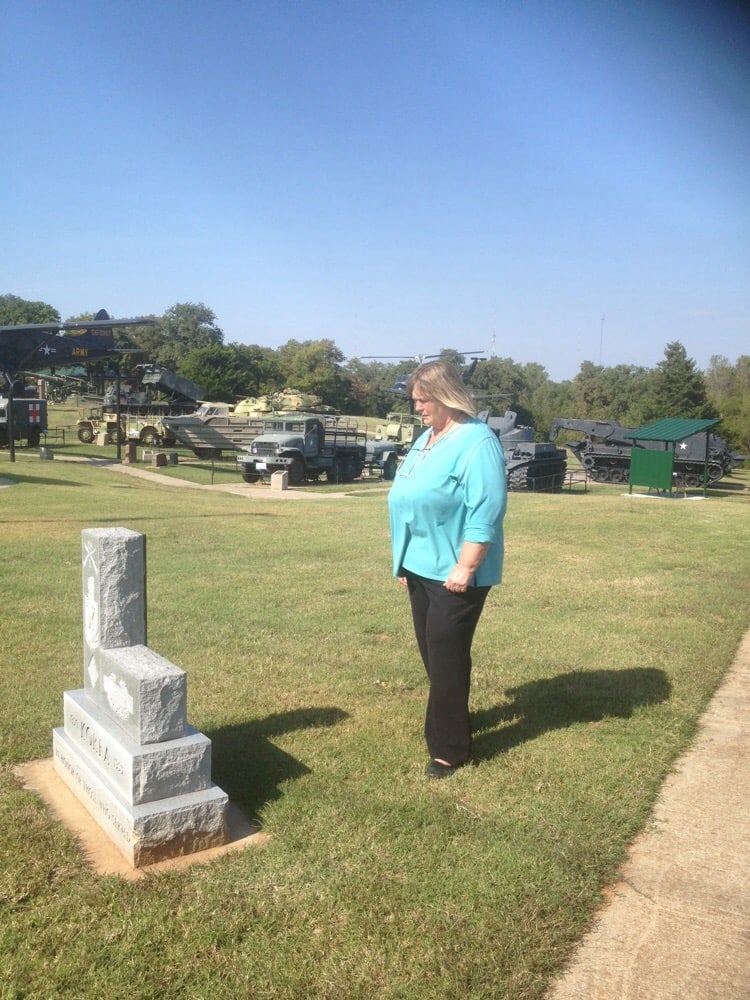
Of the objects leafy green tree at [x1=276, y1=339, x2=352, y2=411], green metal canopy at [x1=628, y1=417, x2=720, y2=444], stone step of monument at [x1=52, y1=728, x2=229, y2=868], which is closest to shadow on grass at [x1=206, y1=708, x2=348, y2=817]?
stone step of monument at [x1=52, y1=728, x2=229, y2=868]

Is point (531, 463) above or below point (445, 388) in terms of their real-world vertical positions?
below

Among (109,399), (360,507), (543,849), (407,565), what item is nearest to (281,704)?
(407,565)

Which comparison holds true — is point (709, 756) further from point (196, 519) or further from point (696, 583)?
point (196, 519)

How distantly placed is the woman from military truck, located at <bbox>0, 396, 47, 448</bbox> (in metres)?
29.2

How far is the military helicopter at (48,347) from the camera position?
29.2 metres

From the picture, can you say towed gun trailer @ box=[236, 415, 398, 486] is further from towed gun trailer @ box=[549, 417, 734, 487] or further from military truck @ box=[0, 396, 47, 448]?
towed gun trailer @ box=[549, 417, 734, 487]

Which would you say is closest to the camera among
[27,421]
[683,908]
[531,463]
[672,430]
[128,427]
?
[683,908]

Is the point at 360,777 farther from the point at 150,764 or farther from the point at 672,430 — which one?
the point at 672,430

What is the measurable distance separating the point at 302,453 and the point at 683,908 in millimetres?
24782

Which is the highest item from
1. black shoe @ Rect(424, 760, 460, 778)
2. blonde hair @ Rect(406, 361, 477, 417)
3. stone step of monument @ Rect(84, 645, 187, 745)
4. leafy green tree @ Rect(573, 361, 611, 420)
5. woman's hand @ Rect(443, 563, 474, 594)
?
leafy green tree @ Rect(573, 361, 611, 420)

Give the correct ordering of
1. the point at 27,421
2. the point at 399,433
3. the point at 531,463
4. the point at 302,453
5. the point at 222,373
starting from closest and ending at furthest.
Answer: the point at 302,453 → the point at 531,463 → the point at 27,421 → the point at 399,433 → the point at 222,373

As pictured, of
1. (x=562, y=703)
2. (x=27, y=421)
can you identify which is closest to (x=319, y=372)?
(x=27, y=421)

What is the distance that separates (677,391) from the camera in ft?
192

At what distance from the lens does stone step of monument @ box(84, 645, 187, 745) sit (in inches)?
131
